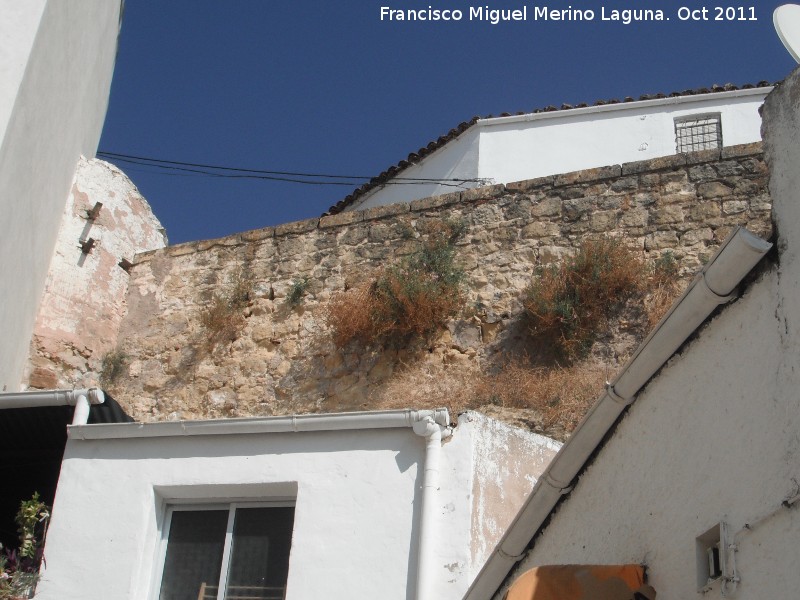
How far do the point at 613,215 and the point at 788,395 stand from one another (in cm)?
825

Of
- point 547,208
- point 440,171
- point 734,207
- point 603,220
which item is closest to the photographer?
point 734,207

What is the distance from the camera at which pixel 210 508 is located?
7.74 metres

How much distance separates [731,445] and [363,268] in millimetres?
8814

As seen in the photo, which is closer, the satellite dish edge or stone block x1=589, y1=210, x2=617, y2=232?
the satellite dish edge

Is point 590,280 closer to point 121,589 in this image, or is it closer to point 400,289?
point 400,289

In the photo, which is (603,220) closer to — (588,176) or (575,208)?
(575,208)

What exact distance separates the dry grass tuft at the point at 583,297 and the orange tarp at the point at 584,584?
6330 millimetres

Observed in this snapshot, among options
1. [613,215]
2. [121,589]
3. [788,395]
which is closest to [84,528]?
[121,589]

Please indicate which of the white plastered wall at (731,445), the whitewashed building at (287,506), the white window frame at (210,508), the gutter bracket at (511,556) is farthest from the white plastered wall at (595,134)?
the white plastered wall at (731,445)

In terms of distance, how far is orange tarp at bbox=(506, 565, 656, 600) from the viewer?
185 inches

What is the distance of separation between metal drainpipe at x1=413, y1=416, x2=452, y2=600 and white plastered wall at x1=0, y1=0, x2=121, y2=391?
16.9ft

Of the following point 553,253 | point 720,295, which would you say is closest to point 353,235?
point 553,253

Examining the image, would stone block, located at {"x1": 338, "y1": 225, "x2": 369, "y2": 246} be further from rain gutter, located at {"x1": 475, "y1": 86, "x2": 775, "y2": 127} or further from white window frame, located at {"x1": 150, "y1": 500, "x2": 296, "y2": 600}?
white window frame, located at {"x1": 150, "y1": 500, "x2": 296, "y2": 600}

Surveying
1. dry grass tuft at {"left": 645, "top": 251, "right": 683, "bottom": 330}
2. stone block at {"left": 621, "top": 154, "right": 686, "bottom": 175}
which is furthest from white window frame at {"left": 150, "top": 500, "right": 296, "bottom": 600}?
stone block at {"left": 621, "top": 154, "right": 686, "bottom": 175}
